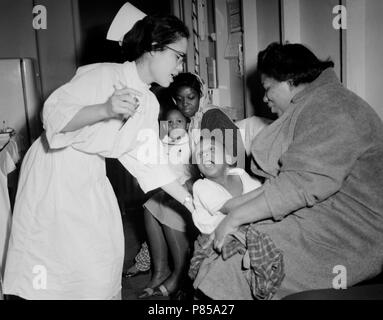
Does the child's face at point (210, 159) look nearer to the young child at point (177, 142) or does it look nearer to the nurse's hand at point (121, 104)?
the nurse's hand at point (121, 104)

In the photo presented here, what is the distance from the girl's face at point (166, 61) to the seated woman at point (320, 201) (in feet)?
1.75

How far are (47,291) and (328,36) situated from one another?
5.85 feet

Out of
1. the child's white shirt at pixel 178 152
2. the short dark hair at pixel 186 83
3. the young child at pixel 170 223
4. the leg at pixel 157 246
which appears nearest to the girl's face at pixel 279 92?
the young child at pixel 170 223

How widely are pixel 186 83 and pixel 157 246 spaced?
112cm

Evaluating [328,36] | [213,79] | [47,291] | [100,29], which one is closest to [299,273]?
[47,291]

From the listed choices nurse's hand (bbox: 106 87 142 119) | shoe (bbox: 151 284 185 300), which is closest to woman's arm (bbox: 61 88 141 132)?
nurse's hand (bbox: 106 87 142 119)

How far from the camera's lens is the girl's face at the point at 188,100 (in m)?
2.70

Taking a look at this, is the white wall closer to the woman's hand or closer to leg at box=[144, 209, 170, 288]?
the woman's hand

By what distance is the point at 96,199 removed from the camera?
1.63 meters

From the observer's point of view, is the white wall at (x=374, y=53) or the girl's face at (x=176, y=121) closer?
the white wall at (x=374, y=53)

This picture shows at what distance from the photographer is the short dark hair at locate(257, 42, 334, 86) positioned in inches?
57.9

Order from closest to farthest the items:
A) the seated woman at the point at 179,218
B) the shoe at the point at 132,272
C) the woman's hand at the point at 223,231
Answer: the woman's hand at the point at 223,231
the seated woman at the point at 179,218
the shoe at the point at 132,272

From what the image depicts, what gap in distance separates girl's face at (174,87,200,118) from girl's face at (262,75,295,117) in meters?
1.16

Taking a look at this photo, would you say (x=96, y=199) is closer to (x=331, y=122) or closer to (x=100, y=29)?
(x=331, y=122)
